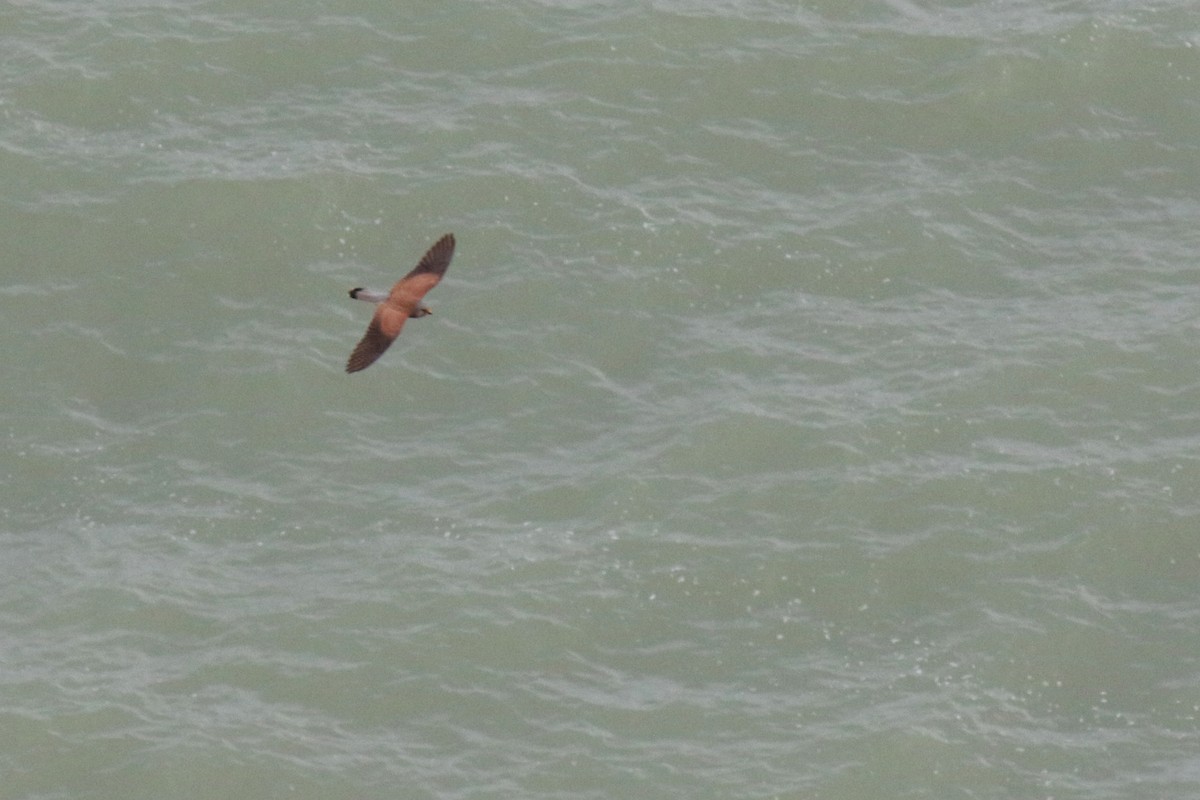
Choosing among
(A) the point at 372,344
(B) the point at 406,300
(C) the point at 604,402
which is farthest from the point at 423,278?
(C) the point at 604,402

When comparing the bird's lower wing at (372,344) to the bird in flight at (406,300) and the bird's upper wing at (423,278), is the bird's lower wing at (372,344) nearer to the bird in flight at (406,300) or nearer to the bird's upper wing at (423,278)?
the bird in flight at (406,300)

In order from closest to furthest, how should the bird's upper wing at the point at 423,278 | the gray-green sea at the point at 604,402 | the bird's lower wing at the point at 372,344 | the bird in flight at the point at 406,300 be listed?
the bird's lower wing at the point at 372,344 → the bird in flight at the point at 406,300 → the bird's upper wing at the point at 423,278 → the gray-green sea at the point at 604,402

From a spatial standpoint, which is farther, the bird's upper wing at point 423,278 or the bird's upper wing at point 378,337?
the bird's upper wing at point 423,278

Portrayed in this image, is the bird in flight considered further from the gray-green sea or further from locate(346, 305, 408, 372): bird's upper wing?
the gray-green sea

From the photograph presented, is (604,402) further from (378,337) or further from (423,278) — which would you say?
(378,337)

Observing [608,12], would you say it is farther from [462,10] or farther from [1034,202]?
[1034,202]

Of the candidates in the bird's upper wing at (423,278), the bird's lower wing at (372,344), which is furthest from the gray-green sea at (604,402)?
the bird's upper wing at (423,278)
